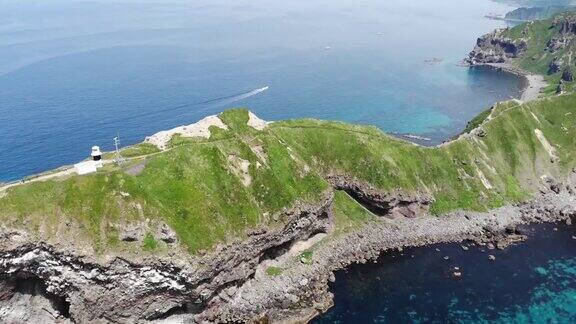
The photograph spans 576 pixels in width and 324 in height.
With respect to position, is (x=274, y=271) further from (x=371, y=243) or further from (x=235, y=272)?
(x=371, y=243)

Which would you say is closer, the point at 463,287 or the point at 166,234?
the point at 166,234

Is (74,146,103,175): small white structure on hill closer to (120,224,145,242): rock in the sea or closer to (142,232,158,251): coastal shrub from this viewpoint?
(120,224,145,242): rock in the sea

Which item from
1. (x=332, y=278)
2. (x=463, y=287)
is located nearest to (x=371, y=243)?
(x=332, y=278)

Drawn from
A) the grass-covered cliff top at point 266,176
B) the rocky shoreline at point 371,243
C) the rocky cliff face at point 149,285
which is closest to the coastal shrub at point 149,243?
the grass-covered cliff top at point 266,176

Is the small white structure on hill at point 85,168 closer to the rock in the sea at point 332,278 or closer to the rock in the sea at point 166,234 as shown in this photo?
the rock in the sea at point 166,234

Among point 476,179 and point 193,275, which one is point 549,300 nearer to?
point 476,179

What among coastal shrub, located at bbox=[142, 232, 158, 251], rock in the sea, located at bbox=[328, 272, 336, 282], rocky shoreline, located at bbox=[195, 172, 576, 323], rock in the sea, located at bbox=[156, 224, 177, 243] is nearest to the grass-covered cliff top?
coastal shrub, located at bbox=[142, 232, 158, 251]
